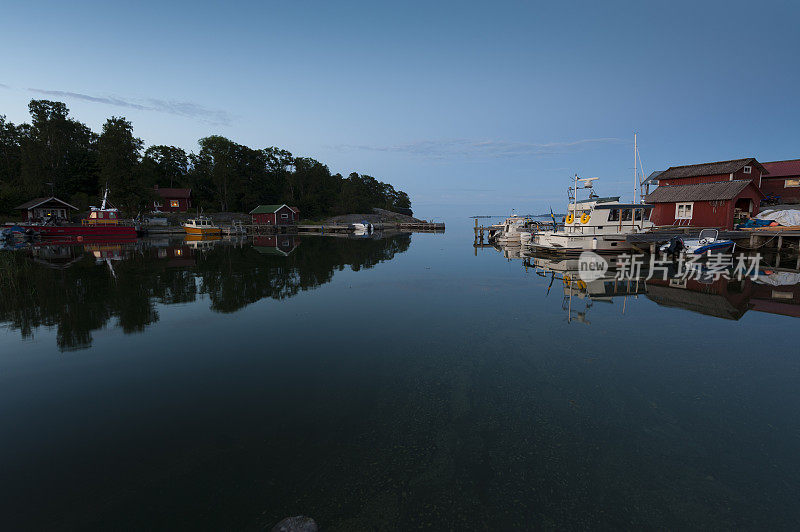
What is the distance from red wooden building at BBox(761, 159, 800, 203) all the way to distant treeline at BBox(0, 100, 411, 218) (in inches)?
3490

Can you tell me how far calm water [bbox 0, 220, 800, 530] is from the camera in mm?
4742

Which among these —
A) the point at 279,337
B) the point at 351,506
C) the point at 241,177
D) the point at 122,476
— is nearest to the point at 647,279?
the point at 279,337

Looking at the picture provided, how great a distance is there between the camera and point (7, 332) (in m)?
11.5

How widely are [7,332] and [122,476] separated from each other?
10.7 metres

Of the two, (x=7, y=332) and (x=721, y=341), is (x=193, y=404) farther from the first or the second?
(x=721, y=341)

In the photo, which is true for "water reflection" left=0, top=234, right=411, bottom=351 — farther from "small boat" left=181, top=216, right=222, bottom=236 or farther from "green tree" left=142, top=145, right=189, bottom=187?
"green tree" left=142, top=145, right=189, bottom=187

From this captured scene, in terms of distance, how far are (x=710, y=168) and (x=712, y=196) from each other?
10.3 m

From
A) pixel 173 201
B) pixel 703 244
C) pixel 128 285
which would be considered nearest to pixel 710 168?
pixel 703 244

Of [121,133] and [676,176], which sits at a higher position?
[121,133]

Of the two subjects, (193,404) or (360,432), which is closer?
(360,432)

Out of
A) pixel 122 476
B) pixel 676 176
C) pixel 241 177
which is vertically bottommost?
pixel 122 476

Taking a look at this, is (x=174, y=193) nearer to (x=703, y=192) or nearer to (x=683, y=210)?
(x=683, y=210)

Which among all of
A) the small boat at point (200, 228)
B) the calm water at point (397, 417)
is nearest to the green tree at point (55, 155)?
the small boat at point (200, 228)

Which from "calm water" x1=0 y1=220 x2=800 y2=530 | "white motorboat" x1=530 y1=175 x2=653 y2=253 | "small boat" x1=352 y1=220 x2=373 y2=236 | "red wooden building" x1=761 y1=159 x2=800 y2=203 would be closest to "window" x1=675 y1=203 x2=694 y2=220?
"white motorboat" x1=530 y1=175 x2=653 y2=253
